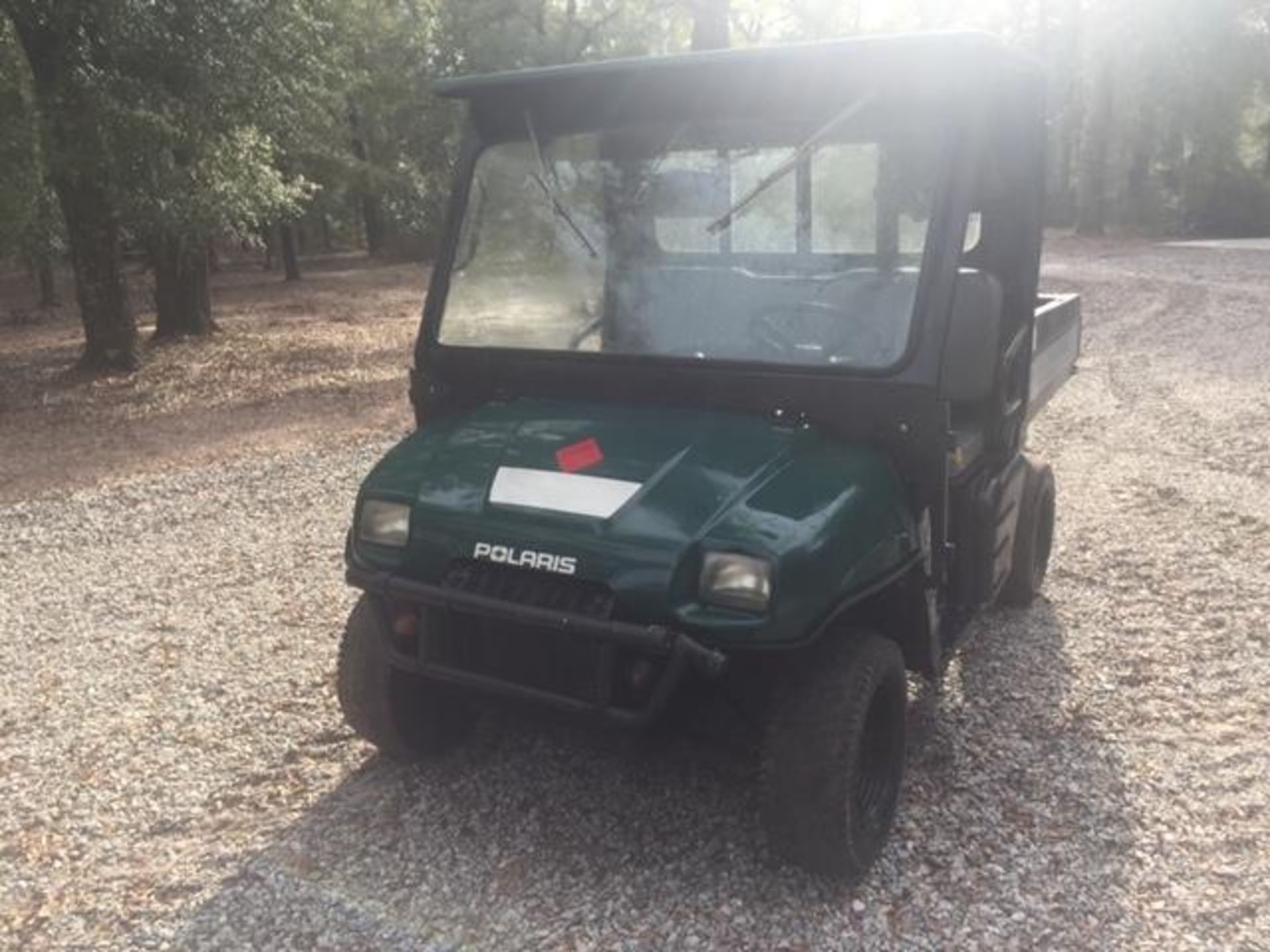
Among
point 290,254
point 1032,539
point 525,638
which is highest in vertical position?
point 290,254

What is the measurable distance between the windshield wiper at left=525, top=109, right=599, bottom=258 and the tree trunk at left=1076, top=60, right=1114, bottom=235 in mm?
33133

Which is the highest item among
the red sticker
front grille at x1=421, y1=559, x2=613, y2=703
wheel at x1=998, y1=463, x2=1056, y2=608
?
the red sticker

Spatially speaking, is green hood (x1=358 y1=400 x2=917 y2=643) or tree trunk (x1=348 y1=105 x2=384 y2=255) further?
tree trunk (x1=348 y1=105 x2=384 y2=255)

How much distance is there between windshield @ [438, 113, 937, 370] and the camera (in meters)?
Result: 3.39

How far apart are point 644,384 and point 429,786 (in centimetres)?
145

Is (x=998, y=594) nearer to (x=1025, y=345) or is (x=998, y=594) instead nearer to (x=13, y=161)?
(x=1025, y=345)

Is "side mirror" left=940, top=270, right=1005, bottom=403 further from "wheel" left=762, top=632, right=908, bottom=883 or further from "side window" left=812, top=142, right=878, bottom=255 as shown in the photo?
"wheel" left=762, top=632, right=908, bottom=883

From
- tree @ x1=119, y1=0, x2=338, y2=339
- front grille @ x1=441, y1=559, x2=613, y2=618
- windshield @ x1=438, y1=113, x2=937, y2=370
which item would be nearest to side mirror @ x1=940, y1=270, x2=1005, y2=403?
windshield @ x1=438, y1=113, x2=937, y2=370

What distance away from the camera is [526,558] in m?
2.86

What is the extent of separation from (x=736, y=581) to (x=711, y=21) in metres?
11.8

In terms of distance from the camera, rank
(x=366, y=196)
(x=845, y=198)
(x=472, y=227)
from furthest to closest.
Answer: (x=366, y=196) → (x=472, y=227) → (x=845, y=198)

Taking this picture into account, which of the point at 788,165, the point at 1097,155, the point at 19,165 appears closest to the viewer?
the point at 788,165

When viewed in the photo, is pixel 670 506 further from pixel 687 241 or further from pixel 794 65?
pixel 794 65

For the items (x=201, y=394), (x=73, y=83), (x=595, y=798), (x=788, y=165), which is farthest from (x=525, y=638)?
(x=201, y=394)
